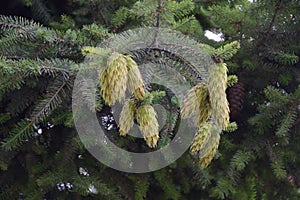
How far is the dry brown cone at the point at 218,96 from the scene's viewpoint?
686 mm

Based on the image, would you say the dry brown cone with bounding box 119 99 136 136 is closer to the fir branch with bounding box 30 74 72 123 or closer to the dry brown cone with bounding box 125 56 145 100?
the dry brown cone with bounding box 125 56 145 100

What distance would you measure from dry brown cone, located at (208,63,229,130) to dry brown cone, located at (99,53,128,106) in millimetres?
123

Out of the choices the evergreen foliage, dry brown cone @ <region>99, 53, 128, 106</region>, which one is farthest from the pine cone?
dry brown cone @ <region>99, 53, 128, 106</region>

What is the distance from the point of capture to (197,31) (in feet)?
3.88

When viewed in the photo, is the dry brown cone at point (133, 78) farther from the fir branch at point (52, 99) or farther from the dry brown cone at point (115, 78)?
the fir branch at point (52, 99)

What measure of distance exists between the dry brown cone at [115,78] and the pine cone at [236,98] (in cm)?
54

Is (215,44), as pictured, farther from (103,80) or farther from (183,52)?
(103,80)

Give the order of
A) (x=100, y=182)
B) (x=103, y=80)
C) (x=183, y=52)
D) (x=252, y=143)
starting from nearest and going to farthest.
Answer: (x=103, y=80), (x=183, y=52), (x=100, y=182), (x=252, y=143)

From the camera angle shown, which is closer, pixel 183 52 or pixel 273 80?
pixel 183 52

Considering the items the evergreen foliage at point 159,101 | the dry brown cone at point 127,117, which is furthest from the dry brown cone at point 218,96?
the dry brown cone at point 127,117

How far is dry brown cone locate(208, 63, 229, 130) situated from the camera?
0.69 metres

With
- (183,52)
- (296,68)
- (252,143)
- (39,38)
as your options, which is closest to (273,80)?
(296,68)

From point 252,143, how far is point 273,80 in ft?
0.53

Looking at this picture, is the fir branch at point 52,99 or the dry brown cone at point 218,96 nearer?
the dry brown cone at point 218,96
